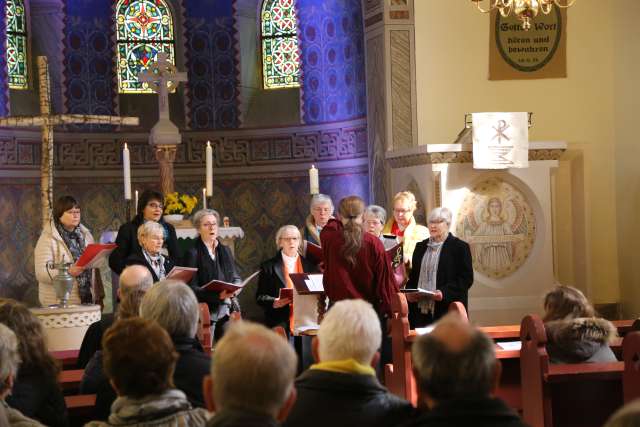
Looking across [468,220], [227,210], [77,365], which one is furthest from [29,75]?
[77,365]

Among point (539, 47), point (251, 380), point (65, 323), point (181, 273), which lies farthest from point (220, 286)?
point (539, 47)

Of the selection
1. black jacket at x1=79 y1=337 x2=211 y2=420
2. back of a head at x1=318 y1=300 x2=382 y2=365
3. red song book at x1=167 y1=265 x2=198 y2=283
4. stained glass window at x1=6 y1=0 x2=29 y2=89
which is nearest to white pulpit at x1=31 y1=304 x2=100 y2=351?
red song book at x1=167 y1=265 x2=198 y2=283

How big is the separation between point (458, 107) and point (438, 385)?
309 inches

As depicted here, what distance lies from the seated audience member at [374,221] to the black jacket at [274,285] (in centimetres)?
48

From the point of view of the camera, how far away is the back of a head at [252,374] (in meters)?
2.25

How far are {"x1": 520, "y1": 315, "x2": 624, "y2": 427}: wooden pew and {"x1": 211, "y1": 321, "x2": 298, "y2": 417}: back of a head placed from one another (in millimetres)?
2286

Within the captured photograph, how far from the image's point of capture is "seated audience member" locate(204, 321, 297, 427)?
225 centimetres

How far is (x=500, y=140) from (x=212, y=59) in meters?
5.54

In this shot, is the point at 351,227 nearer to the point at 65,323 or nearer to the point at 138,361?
the point at 65,323

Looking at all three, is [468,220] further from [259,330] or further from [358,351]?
[259,330]

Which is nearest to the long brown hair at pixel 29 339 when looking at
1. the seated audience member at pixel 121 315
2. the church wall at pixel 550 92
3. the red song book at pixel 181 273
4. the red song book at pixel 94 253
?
the seated audience member at pixel 121 315

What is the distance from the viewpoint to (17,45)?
12.2 meters

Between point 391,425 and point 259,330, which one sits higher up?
point 259,330

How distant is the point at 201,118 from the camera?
12.8m
